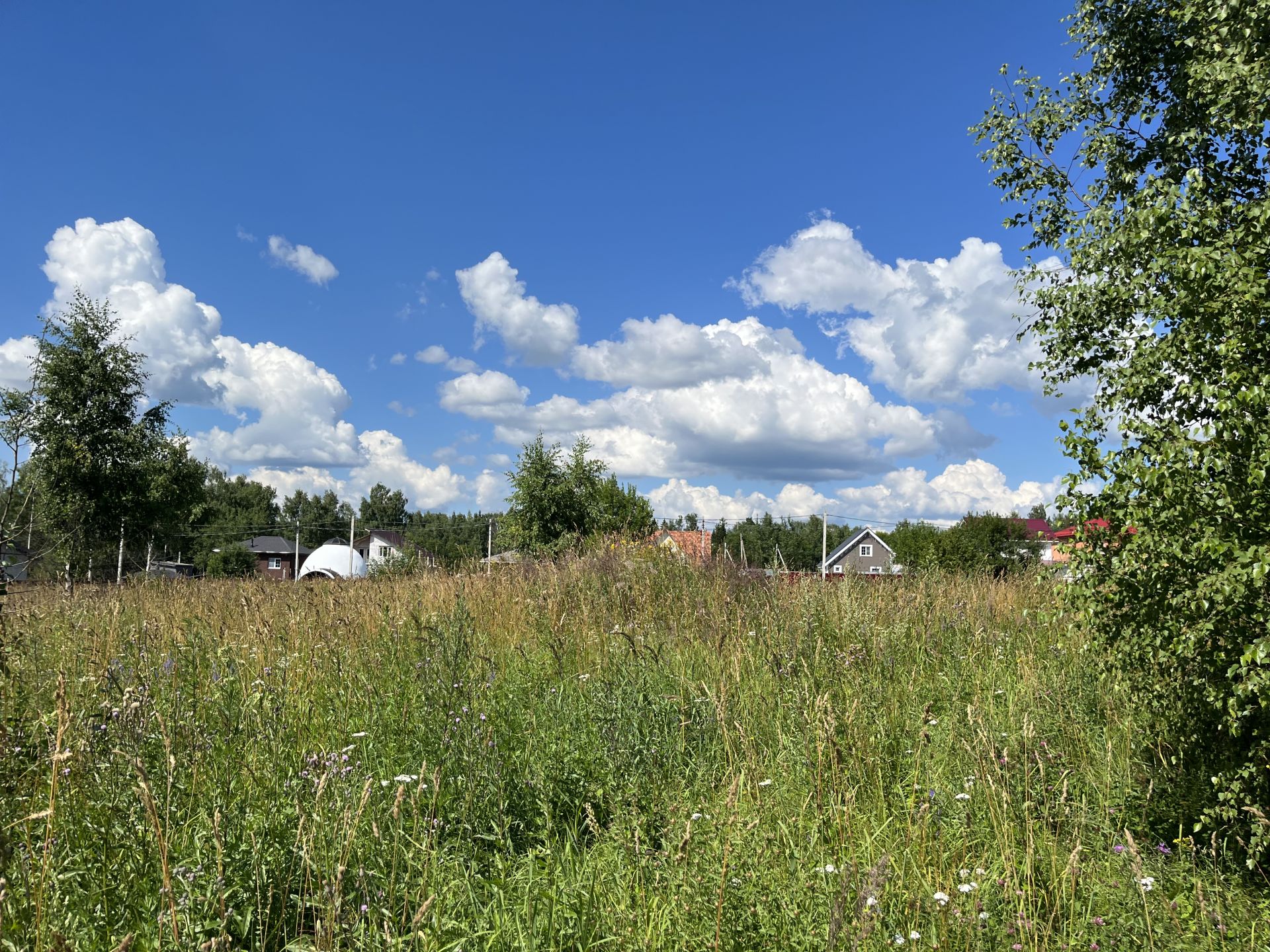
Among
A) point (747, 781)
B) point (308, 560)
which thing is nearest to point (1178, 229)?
point (747, 781)

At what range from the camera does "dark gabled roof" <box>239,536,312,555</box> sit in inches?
3354

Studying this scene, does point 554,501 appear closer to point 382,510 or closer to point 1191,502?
point 1191,502

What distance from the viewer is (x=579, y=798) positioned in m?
3.46

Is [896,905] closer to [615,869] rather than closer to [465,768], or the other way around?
[615,869]

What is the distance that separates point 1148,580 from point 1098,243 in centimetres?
329

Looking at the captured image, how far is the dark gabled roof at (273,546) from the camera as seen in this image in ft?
279

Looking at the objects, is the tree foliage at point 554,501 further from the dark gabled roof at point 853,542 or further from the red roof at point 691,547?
the dark gabled roof at point 853,542

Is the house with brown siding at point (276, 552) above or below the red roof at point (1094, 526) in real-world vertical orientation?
above

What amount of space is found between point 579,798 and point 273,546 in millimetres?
94576

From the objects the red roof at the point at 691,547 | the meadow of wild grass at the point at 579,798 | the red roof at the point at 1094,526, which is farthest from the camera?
the red roof at the point at 691,547

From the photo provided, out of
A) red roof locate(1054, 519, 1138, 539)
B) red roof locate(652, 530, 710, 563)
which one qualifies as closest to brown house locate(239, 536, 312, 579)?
red roof locate(652, 530, 710, 563)

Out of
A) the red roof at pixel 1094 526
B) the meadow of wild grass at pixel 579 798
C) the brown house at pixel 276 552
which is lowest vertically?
the meadow of wild grass at pixel 579 798

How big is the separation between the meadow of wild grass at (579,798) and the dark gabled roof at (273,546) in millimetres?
86615

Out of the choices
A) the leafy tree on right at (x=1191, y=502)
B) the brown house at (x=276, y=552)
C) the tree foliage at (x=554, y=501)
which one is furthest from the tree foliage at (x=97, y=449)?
the brown house at (x=276, y=552)
